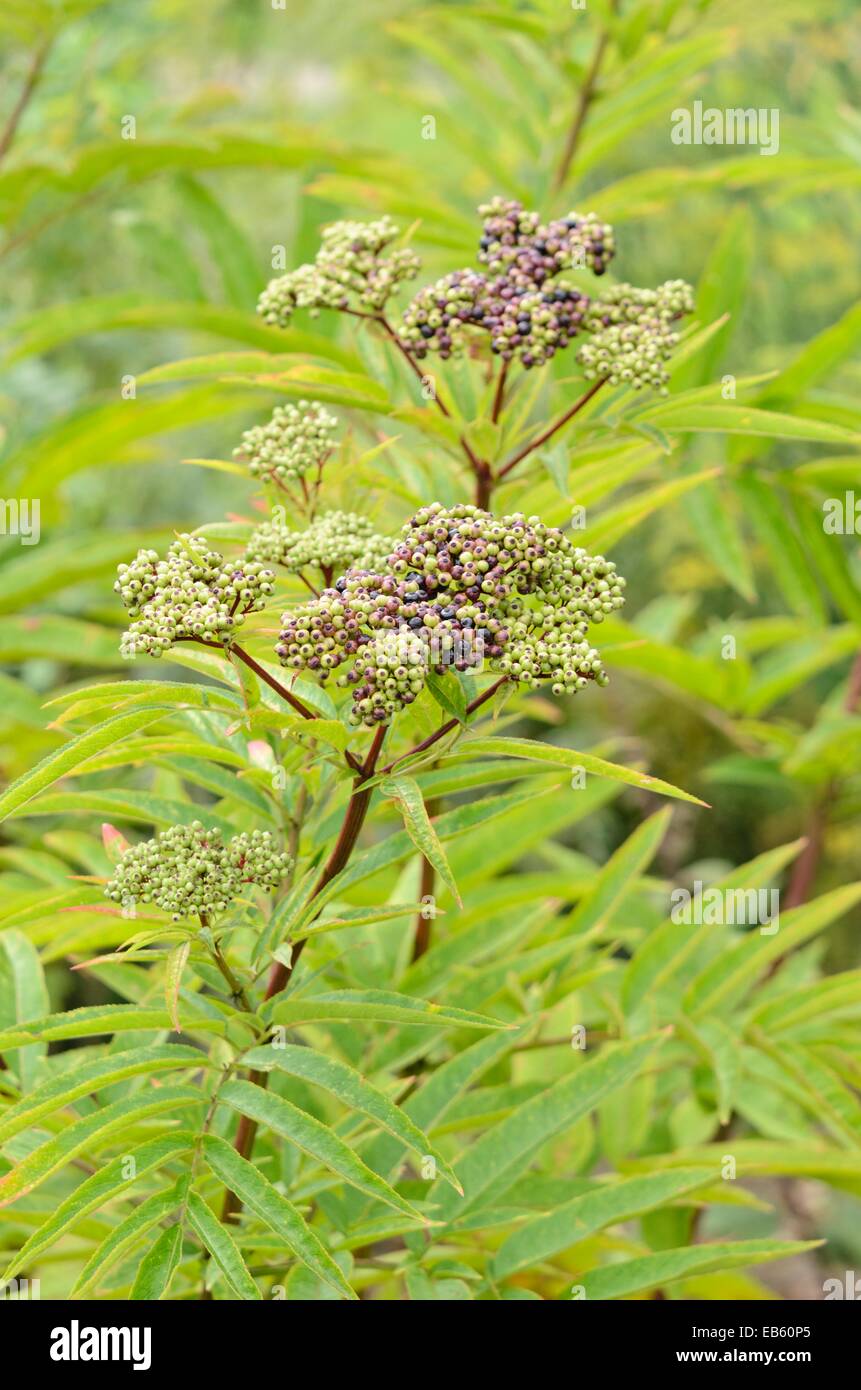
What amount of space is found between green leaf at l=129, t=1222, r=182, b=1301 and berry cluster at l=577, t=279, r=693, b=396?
610 millimetres

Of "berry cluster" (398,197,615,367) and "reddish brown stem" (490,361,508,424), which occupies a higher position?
"berry cluster" (398,197,615,367)

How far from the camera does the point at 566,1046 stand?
1.40 m

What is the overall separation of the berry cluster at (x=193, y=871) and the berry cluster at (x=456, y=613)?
0.12 m

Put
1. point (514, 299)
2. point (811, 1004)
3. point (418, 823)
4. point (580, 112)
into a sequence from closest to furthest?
point (418, 823) < point (514, 299) < point (811, 1004) < point (580, 112)

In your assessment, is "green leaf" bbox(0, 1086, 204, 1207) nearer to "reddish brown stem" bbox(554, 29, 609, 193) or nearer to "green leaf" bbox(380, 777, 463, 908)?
"green leaf" bbox(380, 777, 463, 908)

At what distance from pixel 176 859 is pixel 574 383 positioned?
708 mm

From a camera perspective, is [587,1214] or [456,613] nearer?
[456,613]

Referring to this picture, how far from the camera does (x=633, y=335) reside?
3.03 ft

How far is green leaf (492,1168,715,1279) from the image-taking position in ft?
3.23

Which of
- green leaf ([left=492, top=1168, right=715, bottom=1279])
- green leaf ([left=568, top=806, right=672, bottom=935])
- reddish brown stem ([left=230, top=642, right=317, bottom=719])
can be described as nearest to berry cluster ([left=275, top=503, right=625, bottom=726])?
reddish brown stem ([left=230, top=642, right=317, bottom=719])

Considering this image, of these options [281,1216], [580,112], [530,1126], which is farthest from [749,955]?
[580,112]

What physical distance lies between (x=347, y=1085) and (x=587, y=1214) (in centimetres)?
33

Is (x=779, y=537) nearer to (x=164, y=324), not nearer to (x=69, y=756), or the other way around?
(x=164, y=324)

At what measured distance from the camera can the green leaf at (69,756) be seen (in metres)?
0.69
